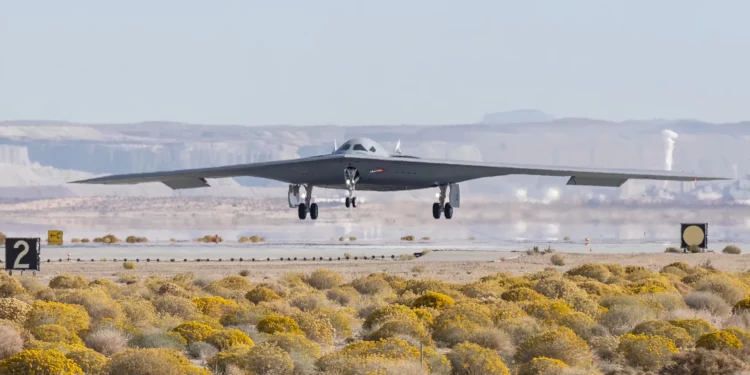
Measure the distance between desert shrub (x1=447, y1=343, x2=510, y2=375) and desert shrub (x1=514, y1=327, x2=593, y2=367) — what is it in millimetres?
1204

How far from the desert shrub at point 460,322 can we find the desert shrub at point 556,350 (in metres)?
3.28

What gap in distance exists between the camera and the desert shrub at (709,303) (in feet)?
117

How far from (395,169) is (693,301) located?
24.2 metres

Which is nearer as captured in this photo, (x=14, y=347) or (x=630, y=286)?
(x=14, y=347)

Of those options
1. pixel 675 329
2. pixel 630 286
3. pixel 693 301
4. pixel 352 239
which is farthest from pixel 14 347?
pixel 352 239

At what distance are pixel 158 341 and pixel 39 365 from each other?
5.31 metres

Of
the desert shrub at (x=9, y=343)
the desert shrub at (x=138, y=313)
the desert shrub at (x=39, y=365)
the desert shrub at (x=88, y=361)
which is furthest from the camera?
the desert shrub at (x=138, y=313)

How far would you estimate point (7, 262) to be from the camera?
49.8m

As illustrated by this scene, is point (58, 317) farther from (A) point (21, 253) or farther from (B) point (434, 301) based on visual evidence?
(A) point (21, 253)

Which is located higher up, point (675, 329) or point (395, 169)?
point (395, 169)

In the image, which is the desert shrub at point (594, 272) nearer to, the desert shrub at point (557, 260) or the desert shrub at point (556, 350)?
the desert shrub at point (557, 260)

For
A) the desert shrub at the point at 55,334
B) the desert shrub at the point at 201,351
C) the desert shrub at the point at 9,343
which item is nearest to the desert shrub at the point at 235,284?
the desert shrub at the point at 55,334

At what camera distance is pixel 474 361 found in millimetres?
22094

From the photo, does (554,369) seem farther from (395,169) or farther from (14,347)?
(395,169)
